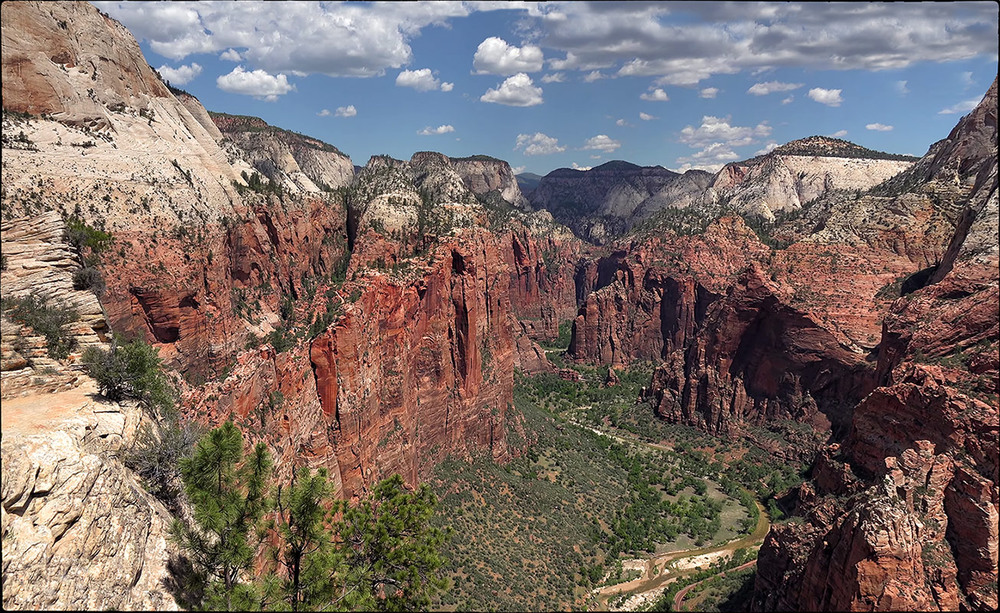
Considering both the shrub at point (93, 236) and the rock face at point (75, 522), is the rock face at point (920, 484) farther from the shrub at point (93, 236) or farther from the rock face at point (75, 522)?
the shrub at point (93, 236)

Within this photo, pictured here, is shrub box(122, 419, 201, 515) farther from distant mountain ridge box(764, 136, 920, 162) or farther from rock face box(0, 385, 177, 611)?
distant mountain ridge box(764, 136, 920, 162)

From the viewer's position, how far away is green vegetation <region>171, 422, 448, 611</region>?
1731 centimetres

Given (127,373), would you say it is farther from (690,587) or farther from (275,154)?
(275,154)

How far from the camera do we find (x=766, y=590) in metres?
40.3

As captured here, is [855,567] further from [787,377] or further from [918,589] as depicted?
[787,377]

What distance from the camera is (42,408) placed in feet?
57.7

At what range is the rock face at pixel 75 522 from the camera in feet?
43.6

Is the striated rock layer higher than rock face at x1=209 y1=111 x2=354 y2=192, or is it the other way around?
rock face at x1=209 y1=111 x2=354 y2=192

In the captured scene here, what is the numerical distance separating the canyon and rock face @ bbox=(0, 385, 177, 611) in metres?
0.08

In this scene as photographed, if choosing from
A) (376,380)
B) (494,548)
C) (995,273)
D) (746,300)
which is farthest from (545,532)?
(746,300)

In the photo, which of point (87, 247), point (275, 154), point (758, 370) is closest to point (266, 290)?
point (87, 247)

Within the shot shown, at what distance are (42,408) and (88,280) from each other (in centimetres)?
886

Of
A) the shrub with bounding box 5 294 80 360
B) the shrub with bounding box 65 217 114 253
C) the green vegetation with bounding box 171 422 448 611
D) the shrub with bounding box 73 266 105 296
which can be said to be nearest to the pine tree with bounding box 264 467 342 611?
the green vegetation with bounding box 171 422 448 611

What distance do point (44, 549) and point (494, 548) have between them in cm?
4337
